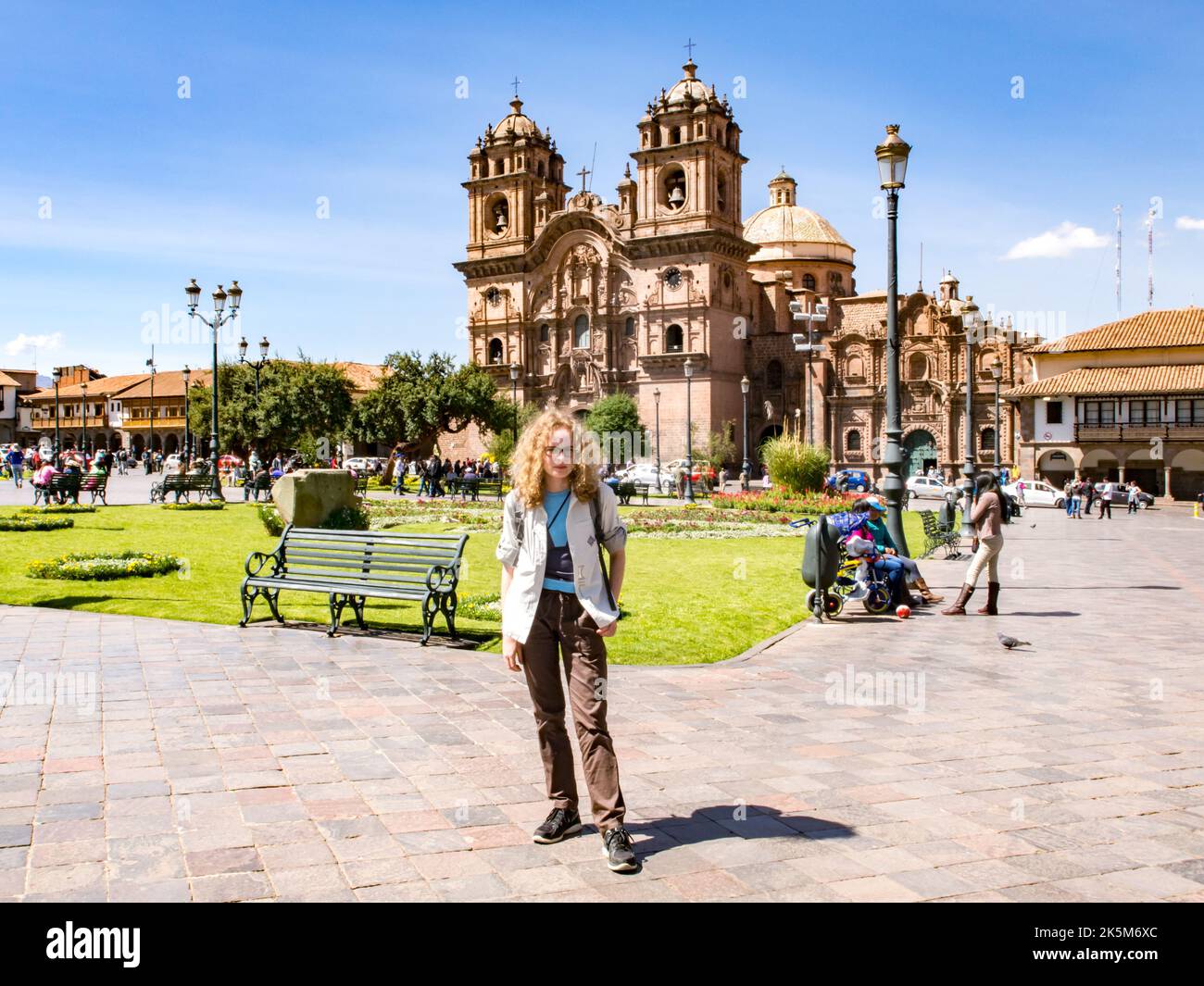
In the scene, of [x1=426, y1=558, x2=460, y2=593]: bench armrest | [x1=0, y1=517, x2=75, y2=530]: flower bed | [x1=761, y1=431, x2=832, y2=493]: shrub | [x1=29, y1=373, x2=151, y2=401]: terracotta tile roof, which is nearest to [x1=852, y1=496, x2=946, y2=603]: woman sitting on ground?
[x1=426, y1=558, x2=460, y2=593]: bench armrest

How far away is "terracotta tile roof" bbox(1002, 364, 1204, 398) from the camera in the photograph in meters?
48.1

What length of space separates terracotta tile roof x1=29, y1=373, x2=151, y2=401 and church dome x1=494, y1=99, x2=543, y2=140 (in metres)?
50.8

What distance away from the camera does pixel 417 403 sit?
51.3 metres

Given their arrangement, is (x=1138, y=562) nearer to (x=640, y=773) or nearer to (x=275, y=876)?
(x=640, y=773)

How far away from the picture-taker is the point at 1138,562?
16906 millimetres

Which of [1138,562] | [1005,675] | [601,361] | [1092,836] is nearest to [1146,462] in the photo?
[601,361]

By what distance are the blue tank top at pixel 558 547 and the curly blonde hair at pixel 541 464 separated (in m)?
0.06

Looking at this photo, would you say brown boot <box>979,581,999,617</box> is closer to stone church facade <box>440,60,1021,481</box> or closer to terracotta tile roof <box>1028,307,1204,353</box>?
terracotta tile roof <box>1028,307,1204,353</box>

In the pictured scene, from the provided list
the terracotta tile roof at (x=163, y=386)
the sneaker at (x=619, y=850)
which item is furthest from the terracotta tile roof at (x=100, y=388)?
the sneaker at (x=619, y=850)

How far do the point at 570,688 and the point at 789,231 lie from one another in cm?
7340

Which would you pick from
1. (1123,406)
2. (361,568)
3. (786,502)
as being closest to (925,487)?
(1123,406)

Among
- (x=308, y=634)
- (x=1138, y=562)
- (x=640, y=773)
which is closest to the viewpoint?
(x=640, y=773)

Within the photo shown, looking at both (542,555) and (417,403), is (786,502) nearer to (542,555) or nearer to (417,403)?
(542,555)

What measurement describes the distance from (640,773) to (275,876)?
2039mm
